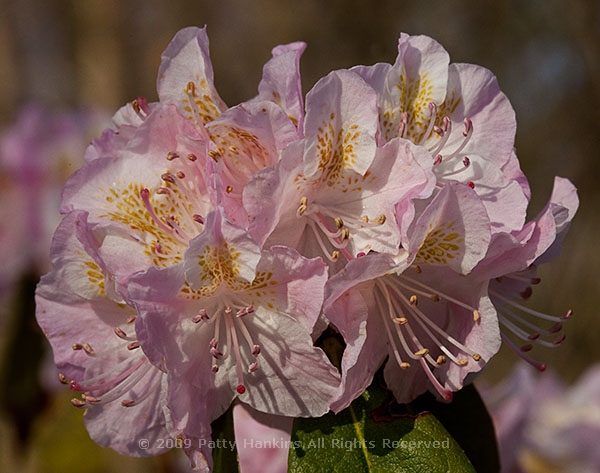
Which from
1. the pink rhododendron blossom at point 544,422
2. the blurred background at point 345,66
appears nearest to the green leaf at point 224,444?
the pink rhododendron blossom at point 544,422

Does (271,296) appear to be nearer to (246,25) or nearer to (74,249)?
(74,249)

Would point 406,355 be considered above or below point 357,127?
below

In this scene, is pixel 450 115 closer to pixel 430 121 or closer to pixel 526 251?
pixel 430 121

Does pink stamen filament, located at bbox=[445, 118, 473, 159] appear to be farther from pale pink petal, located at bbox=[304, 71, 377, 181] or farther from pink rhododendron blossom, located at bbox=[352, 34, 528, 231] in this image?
pale pink petal, located at bbox=[304, 71, 377, 181]

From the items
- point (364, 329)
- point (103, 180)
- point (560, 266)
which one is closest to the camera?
point (364, 329)

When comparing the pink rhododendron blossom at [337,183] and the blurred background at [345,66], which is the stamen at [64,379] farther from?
the blurred background at [345,66]

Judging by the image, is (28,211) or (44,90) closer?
(28,211)

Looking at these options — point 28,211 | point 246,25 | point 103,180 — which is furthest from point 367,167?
point 246,25

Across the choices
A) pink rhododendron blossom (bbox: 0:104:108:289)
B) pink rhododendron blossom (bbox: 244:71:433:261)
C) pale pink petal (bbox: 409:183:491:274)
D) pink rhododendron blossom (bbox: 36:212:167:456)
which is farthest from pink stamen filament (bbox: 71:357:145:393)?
pink rhododendron blossom (bbox: 0:104:108:289)
